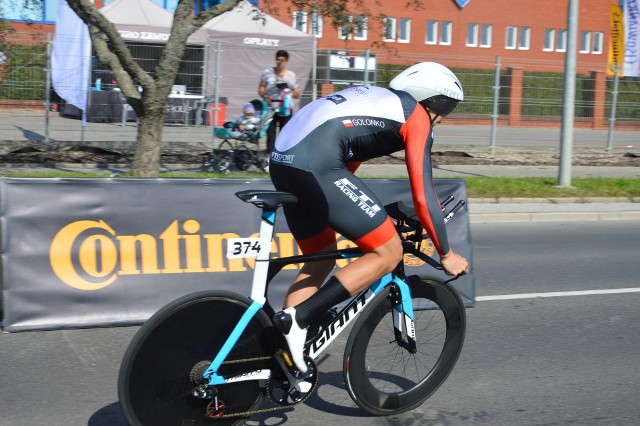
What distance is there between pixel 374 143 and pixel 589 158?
16937mm

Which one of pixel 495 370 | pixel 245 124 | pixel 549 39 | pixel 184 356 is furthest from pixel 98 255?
pixel 549 39

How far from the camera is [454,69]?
20.4 meters

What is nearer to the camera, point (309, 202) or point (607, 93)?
point (309, 202)

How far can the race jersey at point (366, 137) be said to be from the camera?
411cm

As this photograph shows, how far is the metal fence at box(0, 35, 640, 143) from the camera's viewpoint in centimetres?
1563

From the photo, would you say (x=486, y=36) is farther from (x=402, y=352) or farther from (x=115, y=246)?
(x=402, y=352)

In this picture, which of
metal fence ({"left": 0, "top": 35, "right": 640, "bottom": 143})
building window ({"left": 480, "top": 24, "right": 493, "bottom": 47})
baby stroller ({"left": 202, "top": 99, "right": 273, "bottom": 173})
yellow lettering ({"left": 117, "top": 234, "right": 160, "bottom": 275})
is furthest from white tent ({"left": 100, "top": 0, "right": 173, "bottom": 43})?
building window ({"left": 480, "top": 24, "right": 493, "bottom": 47})

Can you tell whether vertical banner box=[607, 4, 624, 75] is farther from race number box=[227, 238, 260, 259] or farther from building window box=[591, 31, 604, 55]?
building window box=[591, 31, 604, 55]

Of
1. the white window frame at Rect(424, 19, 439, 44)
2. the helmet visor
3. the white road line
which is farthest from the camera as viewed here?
the white window frame at Rect(424, 19, 439, 44)

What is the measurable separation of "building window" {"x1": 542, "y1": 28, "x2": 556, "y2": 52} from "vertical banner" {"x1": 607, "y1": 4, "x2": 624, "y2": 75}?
3402cm

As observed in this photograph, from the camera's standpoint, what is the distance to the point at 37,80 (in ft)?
52.2

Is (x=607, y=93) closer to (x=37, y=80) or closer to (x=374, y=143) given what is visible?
(x=37, y=80)

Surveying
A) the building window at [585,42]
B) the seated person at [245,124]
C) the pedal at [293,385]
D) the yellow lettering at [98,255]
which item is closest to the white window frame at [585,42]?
the building window at [585,42]

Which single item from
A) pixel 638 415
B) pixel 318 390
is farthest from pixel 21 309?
pixel 638 415
